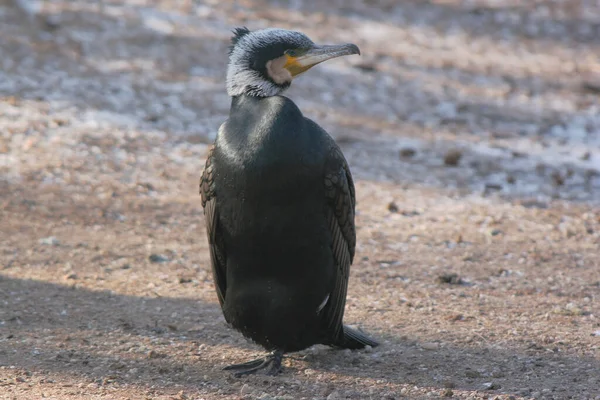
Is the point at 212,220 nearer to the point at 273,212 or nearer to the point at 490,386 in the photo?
the point at 273,212

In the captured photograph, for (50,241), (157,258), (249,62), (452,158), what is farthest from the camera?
(452,158)

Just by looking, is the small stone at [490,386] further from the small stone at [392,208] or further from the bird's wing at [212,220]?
the small stone at [392,208]

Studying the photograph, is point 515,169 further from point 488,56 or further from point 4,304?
point 4,304

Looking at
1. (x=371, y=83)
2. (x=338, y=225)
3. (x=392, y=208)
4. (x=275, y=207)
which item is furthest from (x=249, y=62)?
(x=371, y=83)

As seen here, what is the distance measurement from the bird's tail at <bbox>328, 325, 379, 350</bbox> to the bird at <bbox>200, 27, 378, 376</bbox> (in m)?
0.20

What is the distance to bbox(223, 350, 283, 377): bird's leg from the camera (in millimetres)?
5411

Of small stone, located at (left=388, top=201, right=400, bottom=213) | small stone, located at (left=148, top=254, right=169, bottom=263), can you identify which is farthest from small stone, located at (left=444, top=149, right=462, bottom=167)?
small stone, located at (left=148, top=254, right=169, bottom=263)

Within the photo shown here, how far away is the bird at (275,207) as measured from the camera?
4922mm

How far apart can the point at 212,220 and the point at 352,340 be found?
49.0 inches

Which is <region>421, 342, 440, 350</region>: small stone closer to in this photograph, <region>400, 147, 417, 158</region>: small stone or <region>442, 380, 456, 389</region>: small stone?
<region>442, 380, 456, 389</region>: small stone

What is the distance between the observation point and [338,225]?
529 centimetres

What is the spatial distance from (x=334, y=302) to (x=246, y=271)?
0.59 m

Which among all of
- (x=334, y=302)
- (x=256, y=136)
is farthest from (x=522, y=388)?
(x=256, y=136)

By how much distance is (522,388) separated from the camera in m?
5.16
